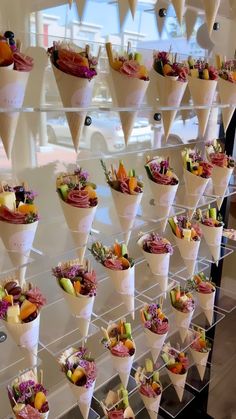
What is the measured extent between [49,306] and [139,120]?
104 centimetres

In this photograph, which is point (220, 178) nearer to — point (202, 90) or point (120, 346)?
point (202, 90)

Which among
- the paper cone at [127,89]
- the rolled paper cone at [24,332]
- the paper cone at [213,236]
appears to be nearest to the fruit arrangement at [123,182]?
the paper cone at [127,89]

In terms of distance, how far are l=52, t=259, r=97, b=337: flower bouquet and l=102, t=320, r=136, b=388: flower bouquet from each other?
264mm

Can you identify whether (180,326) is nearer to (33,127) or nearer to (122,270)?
(122,270)

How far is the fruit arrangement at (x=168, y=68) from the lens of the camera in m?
1.74

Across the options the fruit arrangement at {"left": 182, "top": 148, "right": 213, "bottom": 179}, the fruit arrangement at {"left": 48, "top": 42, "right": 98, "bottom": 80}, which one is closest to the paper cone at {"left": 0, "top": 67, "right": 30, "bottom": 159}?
the fruit arrangement at {"left": 48, "top": 42, "right": 98, "bottom": 80}

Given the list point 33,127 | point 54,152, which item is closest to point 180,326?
point 54,152

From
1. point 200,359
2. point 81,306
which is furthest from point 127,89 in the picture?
point 200,359

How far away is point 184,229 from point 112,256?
1.70 ft

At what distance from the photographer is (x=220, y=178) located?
2285 mm

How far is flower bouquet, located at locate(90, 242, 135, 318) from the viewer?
178 centimetres

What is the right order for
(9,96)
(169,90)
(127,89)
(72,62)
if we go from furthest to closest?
(169,90) → (127,89) → (72,62) → (9,96)

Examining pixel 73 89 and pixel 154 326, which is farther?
pixel 154 326

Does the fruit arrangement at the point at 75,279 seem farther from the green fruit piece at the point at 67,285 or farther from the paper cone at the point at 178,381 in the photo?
the paper cone at the point at 178,381
